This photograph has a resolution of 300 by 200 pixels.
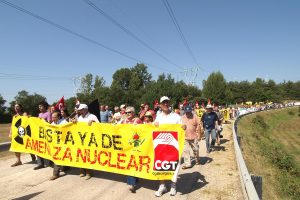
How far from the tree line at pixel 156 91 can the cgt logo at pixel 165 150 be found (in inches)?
1812

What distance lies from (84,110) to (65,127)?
809mm

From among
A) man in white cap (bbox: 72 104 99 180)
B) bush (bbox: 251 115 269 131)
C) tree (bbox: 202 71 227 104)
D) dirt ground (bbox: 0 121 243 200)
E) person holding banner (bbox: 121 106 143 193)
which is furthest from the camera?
tree (bbox: 202 71 227 104)

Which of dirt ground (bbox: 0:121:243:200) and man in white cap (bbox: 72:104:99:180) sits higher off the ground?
man in white cap (bbox: 72:104:99:180)

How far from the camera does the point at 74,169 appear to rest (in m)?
8.74

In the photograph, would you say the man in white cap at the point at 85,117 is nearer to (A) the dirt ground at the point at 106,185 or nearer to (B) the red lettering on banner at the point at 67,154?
(A) the dirt ground at the point at 106,185

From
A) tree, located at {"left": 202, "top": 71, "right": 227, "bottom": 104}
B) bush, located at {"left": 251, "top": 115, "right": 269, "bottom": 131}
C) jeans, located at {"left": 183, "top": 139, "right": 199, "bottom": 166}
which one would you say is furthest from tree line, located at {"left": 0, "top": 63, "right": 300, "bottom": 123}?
jeans, located at {"left": 183, "top": 139, "right": 199, "bottom": 166}

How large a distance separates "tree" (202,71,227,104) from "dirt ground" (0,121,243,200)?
74817 millimetres

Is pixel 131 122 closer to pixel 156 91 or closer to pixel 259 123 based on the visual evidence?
pixel 259 123

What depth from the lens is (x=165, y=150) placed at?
6.56 m

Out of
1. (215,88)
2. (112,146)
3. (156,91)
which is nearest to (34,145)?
(112,146)

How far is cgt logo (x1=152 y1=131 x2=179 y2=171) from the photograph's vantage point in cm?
644

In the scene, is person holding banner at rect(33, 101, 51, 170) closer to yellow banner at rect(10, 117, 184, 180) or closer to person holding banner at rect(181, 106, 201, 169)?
yellow banner at rect(10, 117, 184, 180)

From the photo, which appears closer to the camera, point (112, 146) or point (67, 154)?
point (112, 146)

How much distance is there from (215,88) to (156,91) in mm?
23094
